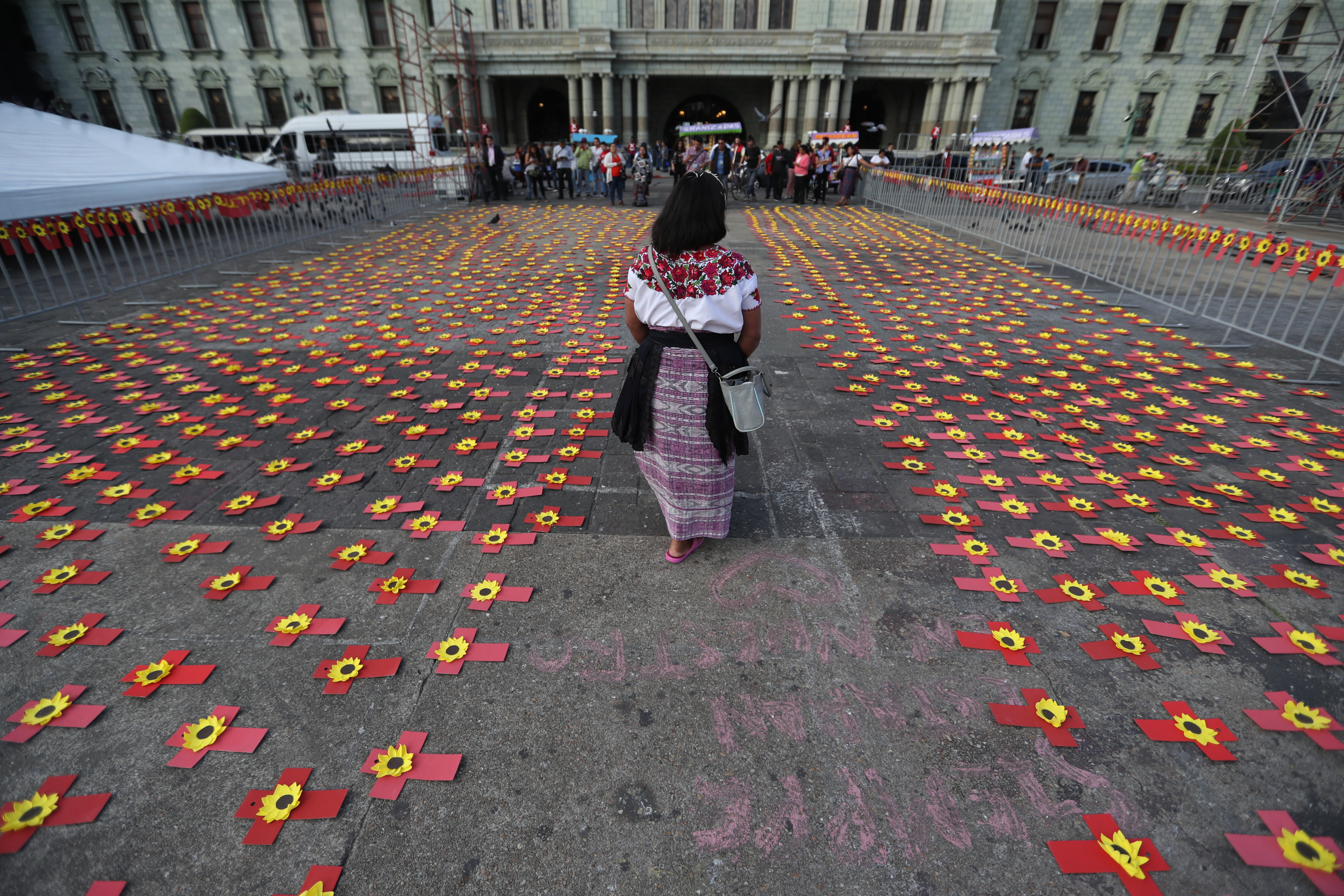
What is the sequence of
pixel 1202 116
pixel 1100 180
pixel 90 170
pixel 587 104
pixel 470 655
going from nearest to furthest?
pixel 470 655 → pixel 90 170 → pixel 1100 180 → pixel 587 104 → pixel 1202 116

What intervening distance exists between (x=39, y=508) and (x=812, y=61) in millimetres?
36212

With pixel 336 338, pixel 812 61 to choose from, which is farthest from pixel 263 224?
pixel 812 61

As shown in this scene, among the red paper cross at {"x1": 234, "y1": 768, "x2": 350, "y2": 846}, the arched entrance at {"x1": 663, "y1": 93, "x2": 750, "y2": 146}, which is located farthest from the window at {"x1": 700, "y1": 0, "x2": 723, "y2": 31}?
the red paper cross at {"x1": 234, "y1": 768, "x2": 350, "y2": 846}

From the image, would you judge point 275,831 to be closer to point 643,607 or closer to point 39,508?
point 643,607

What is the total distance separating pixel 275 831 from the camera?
6.18 ft

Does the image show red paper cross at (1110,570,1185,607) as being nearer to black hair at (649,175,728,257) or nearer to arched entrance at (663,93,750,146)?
black hair at (649,175,728,257)

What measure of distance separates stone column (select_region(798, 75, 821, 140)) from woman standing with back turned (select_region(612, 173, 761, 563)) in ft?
111

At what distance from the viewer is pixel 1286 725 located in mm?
2256

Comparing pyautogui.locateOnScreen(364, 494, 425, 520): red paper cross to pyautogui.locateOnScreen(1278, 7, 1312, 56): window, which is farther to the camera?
pyautogui.locateOnScreen(1278, 7, 1312, 56): window

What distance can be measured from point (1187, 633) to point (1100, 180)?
26.7 meters

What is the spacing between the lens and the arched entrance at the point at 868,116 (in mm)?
36312

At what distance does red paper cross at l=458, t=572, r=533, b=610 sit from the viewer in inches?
110

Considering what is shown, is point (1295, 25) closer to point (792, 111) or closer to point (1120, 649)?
point (792, 111)

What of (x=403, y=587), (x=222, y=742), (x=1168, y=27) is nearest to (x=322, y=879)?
(x=222, y=742)
